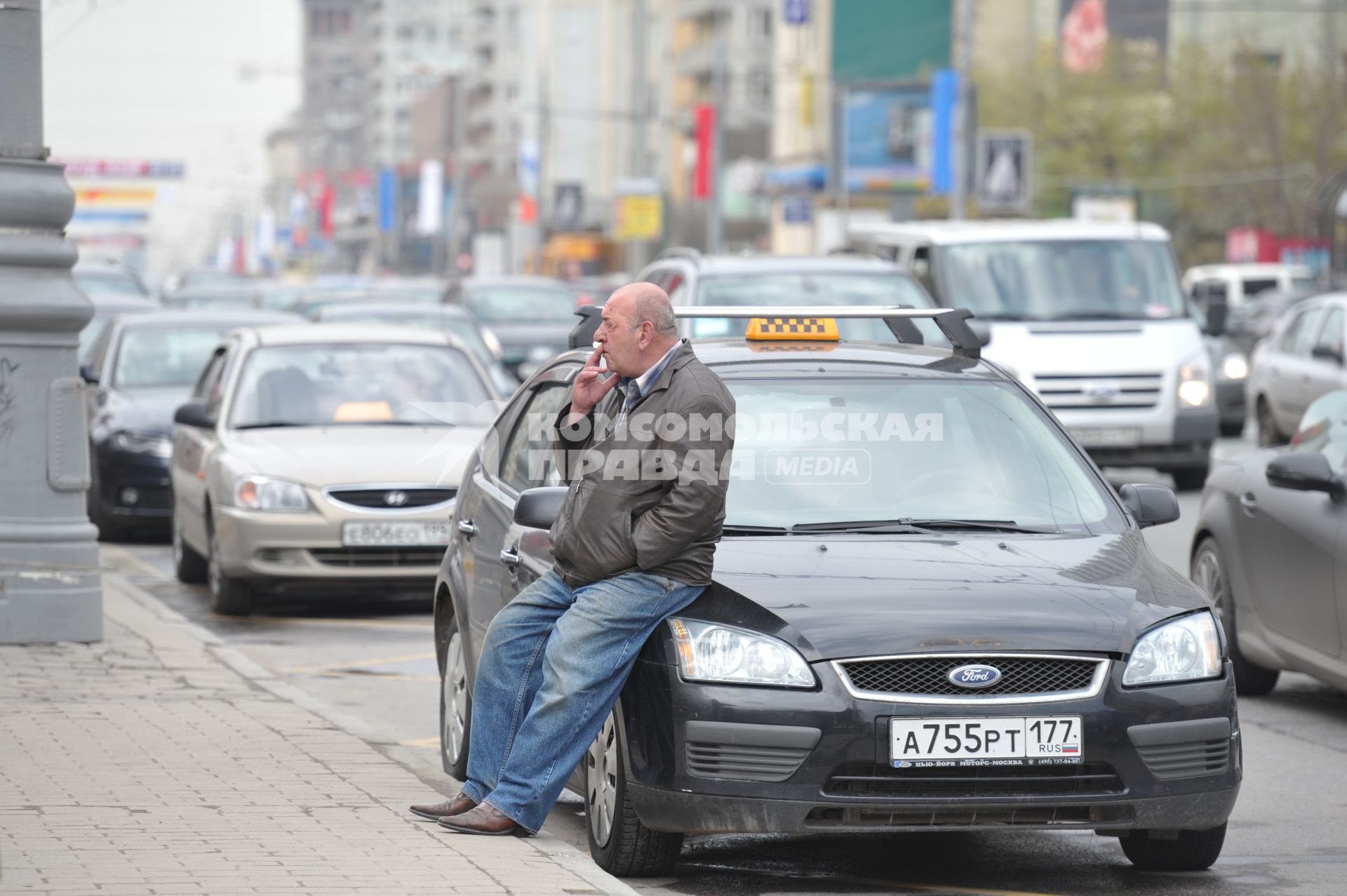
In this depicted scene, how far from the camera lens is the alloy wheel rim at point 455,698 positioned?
762cm

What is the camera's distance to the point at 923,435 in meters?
7.09

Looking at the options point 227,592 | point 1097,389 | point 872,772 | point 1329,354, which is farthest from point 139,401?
point 872,772

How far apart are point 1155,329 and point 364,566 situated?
28.1 feet

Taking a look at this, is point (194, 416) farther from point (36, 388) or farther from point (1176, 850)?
point (1176, 850)

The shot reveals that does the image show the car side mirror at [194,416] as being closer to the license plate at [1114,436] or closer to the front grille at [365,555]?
the front grille at [365,555]

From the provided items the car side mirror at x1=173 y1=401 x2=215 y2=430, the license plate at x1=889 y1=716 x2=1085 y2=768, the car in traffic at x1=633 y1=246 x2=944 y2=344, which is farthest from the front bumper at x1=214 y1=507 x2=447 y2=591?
the license plate at x1=889 y1=716 x2=1085 y2=768

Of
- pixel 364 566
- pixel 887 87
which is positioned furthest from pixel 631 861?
pixel 887 87

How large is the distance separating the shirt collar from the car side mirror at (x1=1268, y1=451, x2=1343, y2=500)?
3551 millimetres

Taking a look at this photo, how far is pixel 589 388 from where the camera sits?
646 centimetres


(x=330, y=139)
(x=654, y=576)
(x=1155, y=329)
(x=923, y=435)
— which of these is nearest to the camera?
(x=654, y=576)

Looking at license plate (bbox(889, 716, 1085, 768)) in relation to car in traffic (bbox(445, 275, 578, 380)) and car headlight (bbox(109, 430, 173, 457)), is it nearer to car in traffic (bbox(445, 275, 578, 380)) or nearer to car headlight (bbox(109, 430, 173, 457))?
car headlight (bbox(109, 430, 173, 457))

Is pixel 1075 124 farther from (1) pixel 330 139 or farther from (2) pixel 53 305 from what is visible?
(1) pixel 330 139

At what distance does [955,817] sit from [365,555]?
22.9ft

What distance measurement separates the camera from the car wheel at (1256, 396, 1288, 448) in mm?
21984
